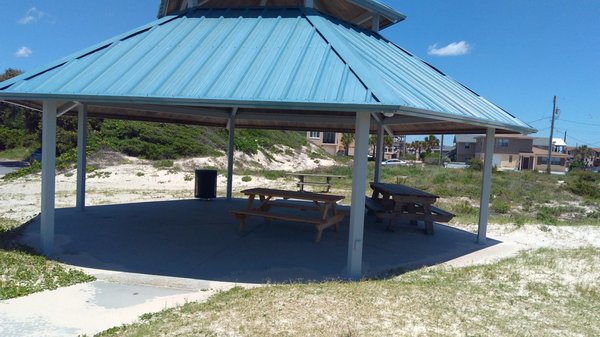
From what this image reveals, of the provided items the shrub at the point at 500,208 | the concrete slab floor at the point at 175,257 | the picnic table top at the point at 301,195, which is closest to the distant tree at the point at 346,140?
the shrub at the point at 500,208

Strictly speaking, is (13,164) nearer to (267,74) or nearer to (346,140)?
(267,74)

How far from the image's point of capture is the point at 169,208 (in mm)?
12648

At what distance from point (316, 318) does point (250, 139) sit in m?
35.5

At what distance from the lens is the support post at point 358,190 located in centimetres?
641

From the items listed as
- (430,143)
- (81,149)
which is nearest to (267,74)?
(81,149)

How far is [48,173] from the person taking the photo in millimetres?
7457

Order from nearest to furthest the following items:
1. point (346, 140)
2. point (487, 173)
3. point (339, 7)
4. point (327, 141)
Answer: point (487, 173) → point (339, 7) → point (327, 141) → point (346, 140)

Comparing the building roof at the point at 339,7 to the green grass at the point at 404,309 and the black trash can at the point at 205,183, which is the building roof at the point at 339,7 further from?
the green grass at the point at 404,309

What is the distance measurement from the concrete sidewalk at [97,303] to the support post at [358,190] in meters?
1.75

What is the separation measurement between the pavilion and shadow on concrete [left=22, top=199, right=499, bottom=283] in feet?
2.71

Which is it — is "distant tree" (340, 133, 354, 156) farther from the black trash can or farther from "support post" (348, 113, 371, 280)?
"support post" (348, 113, 371, 280)

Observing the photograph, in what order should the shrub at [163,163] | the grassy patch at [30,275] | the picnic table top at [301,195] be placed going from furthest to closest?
the shrub at [163,163] < the picnic table top at [301,195] < the grassy patch at [30,275]

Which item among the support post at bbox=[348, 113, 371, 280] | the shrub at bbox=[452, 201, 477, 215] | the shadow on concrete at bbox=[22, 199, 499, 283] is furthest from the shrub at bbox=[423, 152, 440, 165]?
the support post at bbox=[348, 113, 371, 280]

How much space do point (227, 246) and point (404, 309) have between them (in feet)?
13.5
